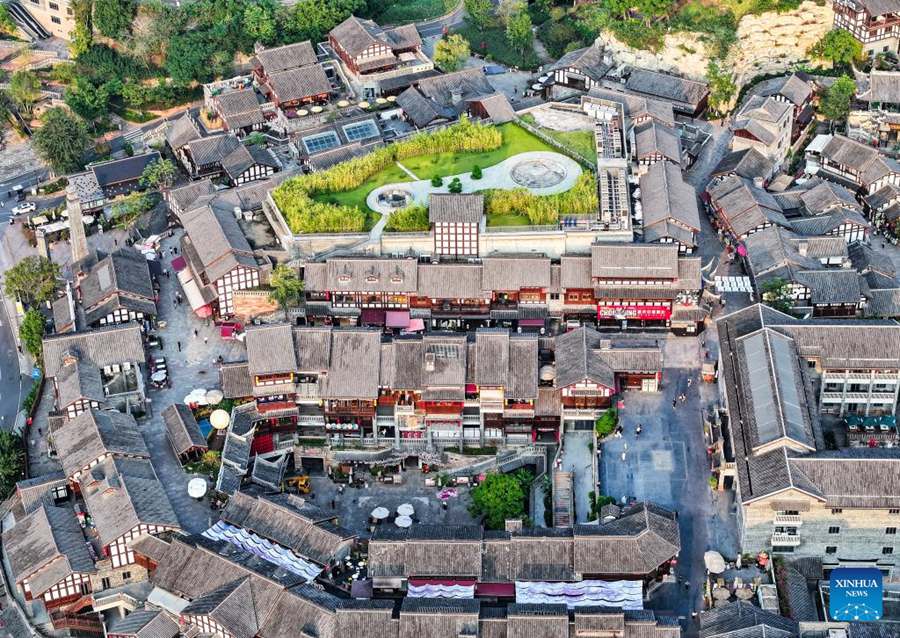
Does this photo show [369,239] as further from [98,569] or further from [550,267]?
[98,569]

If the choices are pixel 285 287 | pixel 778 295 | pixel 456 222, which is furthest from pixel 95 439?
pixel 778 295

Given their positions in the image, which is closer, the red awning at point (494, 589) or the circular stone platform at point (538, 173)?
the red awning at point (494, 589)

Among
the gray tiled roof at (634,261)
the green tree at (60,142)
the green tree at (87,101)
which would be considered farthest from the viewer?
the green tree at (87,101)

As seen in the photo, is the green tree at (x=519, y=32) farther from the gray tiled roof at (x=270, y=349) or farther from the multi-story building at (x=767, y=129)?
the gray tiled roof at (x=270, y=349)

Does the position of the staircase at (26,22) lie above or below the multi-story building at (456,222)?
above

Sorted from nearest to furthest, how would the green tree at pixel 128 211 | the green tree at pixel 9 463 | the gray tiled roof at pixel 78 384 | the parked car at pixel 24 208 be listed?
the green tree at pixel 9 463 → the gray tiled roof at pixel 78 384 → the green tree at pixel 128 211 → the parked car at pixel 24 208

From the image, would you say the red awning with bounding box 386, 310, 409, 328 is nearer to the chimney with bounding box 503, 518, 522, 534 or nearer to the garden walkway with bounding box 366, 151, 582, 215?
the garden walkway with bounding box 366, 151, 582, 215

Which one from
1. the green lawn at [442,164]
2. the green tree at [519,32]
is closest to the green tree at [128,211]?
the green lawn at [442,164]
